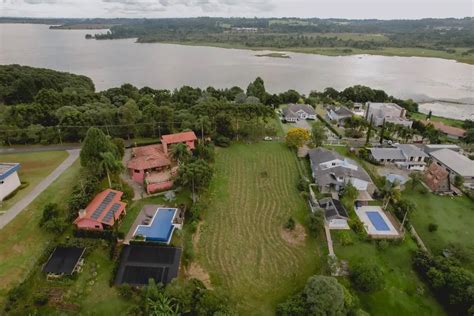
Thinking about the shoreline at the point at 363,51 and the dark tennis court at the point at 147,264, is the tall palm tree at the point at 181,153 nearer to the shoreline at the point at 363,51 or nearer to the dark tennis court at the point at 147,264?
the dark tennis court at the point at 147,264

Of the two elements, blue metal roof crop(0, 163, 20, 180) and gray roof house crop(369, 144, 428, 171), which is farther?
gray roof house crop(369, 144, 428, 171)

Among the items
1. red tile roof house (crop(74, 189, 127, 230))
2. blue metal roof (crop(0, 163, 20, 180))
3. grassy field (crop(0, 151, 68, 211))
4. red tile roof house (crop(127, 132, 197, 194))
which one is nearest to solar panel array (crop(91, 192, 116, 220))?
red tile roof house (crop(74, 189, 127, 230))

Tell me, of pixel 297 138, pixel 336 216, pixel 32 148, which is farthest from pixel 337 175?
pixel 32 148

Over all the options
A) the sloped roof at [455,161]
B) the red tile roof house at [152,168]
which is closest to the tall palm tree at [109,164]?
the red tile roof house at [152,168]

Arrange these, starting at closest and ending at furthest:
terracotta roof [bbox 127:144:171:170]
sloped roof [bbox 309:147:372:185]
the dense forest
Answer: sloped roof [bbox 309:147:372:185] < terracotta roof [bbox 127:144:171:170] < the dense forest

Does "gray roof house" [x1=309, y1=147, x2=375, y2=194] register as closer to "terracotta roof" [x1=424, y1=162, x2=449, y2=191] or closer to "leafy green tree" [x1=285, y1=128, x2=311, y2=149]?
"leafy green tree" [x1=285, y1=128, x2=311, y2=149]

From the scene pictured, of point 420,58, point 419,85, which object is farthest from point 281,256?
point 420,58
